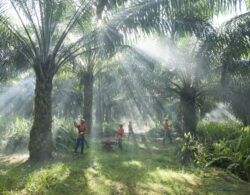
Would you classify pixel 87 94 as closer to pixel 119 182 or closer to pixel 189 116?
pixel 189 116

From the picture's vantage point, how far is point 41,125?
672 cm

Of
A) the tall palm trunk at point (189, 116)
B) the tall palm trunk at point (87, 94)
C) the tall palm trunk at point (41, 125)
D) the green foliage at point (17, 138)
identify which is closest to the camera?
the tall palm trunk at point (41, 125)

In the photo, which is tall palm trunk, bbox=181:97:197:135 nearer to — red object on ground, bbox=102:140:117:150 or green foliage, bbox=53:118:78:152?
red object on ground, bbox=102:140:117:150

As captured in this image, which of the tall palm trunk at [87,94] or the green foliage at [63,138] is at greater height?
the tall palm trunk at [87,94]

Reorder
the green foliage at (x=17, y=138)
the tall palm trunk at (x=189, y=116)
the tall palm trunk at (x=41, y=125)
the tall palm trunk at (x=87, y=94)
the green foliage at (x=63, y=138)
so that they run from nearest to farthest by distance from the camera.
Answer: the tall palm trunk at (x=41, y=125) → the green foliage at (x=63, y=138) → the green foliage at (x=17, y=138) → the tall palm trunk at (x=189, y=116) → the tall palm trunk at (x=87, y=94)

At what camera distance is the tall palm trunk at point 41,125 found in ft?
21.7

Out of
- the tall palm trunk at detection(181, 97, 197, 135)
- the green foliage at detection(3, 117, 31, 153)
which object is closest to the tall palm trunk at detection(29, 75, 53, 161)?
the green foliage at detection(3, 117, 31, 153)

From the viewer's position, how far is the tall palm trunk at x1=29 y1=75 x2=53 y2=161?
6621 mm

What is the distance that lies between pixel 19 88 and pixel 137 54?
813 inches

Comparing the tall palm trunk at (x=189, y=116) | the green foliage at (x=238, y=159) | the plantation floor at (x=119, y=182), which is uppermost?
the tall palm trunk at (x=189, y=116)

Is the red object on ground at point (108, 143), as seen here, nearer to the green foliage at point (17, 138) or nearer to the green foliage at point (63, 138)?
the green foliage at point (63, 138)

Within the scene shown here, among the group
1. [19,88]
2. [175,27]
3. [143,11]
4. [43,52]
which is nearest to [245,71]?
[175,27]

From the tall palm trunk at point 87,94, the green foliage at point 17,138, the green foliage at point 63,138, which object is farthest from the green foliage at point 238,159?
the tall palm trunk at point 87,94

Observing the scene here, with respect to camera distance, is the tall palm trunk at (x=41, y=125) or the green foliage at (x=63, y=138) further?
the green foliage at (x=63, y=138)
